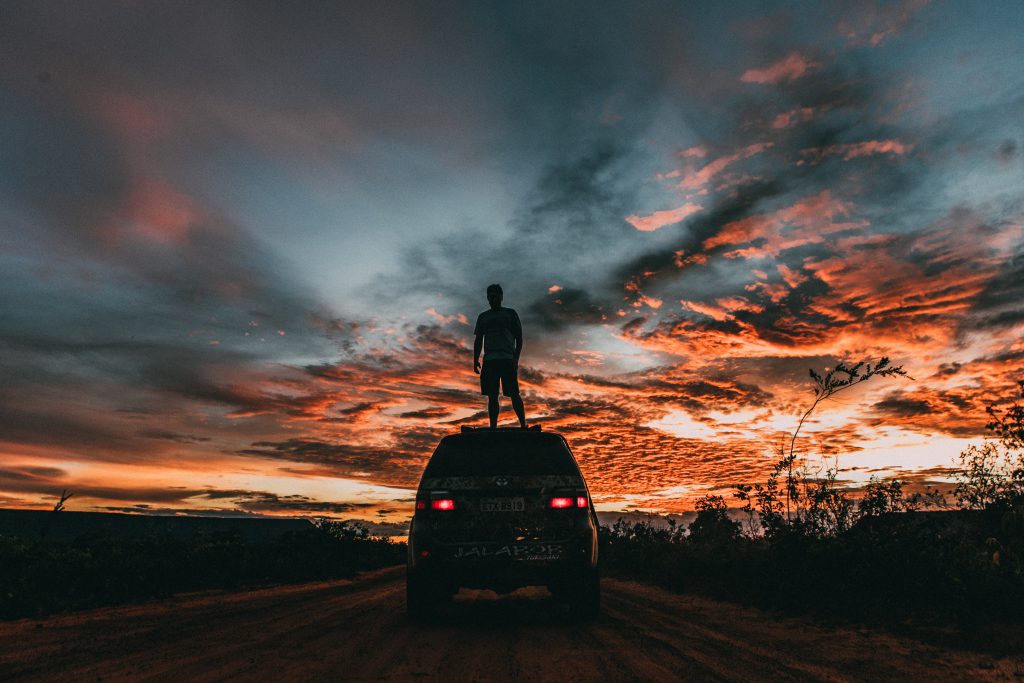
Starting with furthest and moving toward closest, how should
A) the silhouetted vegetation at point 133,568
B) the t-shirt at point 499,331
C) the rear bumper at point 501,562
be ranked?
the t-shirt at point 499,331
the silhouetted vegetation at point 133,568
the rear bumper at point 501,562

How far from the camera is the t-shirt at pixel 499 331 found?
9711mm

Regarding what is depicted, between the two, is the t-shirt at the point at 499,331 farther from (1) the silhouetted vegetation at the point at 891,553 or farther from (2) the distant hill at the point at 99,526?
(2) the distant hill at the point at 99,526

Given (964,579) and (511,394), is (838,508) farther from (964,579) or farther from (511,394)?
(511,394)

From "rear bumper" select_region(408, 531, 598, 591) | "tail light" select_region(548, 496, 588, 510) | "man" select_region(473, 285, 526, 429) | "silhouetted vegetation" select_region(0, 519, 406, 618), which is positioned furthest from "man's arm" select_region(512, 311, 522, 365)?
"silhouetted vegetation" select_region(0, 519, 406, 618)

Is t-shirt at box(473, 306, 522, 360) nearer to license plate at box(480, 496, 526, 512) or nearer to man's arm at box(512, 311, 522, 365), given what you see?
man's arm at box(512, 311, 522, 365)

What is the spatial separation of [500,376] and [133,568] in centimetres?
737

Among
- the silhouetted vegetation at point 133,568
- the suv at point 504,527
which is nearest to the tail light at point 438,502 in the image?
the suv at point 504,527

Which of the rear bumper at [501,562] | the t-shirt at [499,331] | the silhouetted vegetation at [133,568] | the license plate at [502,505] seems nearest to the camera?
the rear bumper at [501,562]

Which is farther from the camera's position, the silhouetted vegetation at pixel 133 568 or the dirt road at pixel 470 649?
the silhouetted vegetation at pixel 133 568

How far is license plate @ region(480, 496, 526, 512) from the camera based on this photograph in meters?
5.92

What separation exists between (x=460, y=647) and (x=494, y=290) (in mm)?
5748

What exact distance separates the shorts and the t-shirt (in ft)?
0.30

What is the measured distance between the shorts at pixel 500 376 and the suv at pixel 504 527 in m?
3.53

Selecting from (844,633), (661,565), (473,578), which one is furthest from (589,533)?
(661,565)
